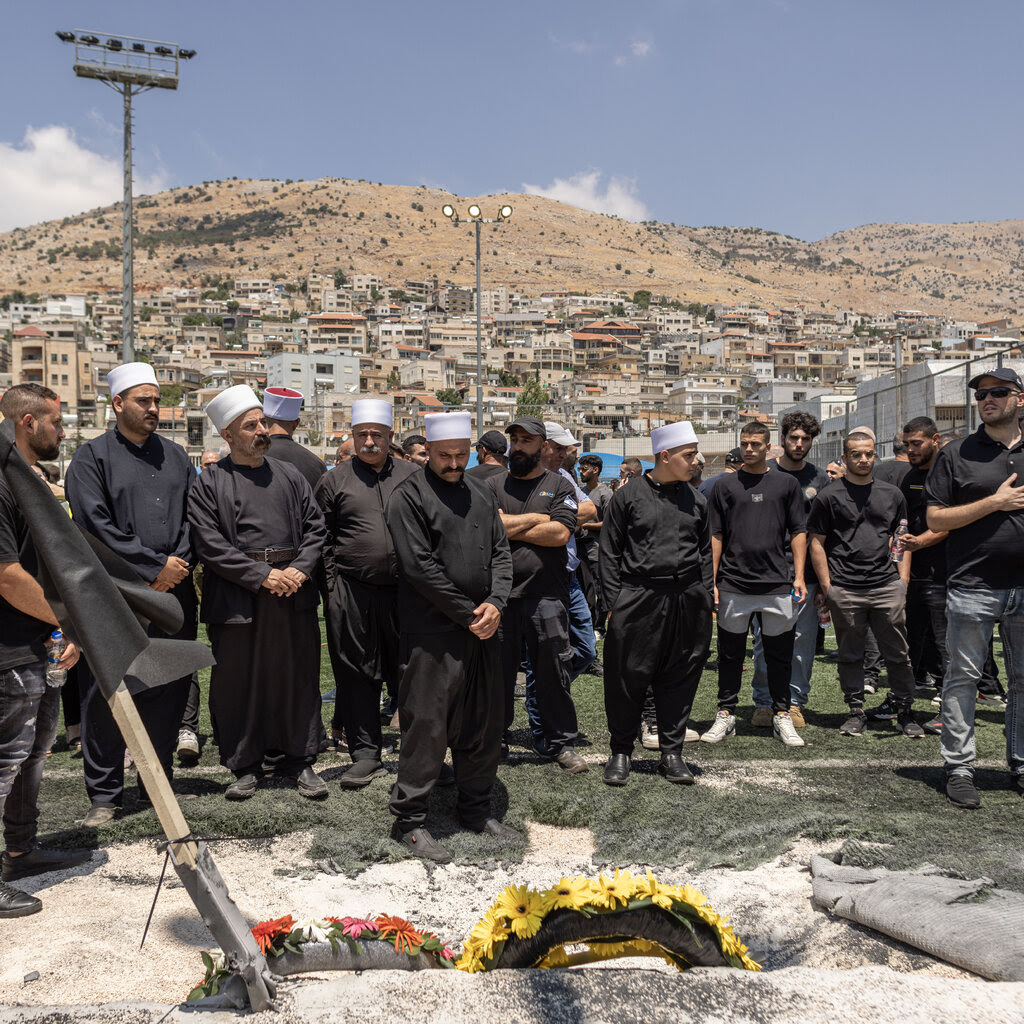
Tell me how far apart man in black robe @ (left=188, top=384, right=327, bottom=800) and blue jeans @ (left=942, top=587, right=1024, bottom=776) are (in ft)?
11.4

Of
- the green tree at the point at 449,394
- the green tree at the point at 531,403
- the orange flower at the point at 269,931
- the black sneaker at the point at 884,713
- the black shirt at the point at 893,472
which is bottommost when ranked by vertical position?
the black sneaker at the point at 884,713

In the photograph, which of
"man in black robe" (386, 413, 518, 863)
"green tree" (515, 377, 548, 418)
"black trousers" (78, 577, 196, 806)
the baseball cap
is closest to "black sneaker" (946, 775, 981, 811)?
"man in black robe" (386, 413, 518, 863)

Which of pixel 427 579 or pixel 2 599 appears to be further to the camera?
pixel 427 579

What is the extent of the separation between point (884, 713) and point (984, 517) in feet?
7.98

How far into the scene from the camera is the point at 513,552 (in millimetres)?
5836

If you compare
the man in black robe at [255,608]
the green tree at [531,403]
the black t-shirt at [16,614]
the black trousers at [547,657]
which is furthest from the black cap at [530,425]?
the green tree at [531,403]

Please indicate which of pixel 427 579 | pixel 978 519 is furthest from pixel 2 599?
pixel 978 519

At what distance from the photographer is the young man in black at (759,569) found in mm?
6473

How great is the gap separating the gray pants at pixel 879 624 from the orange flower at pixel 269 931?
4.70 meters

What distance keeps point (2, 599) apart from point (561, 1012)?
274cm

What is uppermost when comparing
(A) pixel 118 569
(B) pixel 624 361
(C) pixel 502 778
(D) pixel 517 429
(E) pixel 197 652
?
(B) pixel 624 361

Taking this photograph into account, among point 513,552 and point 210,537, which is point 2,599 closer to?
point 210,537

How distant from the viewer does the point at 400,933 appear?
3.11 m

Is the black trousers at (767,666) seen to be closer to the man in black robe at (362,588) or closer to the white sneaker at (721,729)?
the white sneaker at (721,729)
